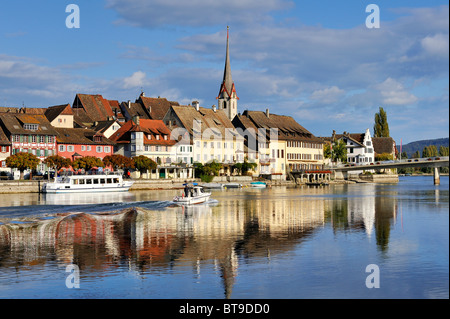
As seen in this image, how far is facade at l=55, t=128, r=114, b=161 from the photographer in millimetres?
111188

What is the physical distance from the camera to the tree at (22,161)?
317ft

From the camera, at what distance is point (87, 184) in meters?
97.7

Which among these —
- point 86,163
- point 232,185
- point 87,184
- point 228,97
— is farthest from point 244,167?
point 87,184

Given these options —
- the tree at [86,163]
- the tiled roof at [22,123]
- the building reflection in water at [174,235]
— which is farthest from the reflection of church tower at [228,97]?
the building reflection in water at [174,235]

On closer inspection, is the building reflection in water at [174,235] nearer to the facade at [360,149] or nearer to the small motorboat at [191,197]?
the small motorboat at [191,197]

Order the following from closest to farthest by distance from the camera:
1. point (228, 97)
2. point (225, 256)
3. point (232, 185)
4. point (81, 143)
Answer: point (225, 256), point (81, 143), point (232, 185), point (228, 97)

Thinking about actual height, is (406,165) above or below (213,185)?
above

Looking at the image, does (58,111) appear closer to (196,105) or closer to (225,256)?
(196,105)

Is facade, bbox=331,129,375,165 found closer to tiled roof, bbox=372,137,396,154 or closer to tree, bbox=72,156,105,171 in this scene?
tiled roof, bbox=372,137,396,154

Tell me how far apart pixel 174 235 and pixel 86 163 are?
68029mm

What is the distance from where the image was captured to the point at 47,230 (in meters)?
42.3

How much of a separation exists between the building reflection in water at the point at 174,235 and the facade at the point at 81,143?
5671 cm

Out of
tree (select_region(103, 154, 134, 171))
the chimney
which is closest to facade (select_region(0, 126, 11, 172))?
tree (select_region(103, 154, 134, 171))

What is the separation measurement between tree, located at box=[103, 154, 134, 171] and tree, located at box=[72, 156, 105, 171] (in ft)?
4.50
